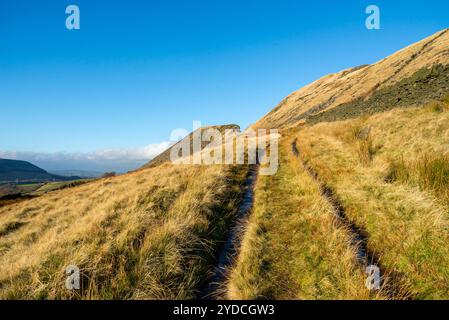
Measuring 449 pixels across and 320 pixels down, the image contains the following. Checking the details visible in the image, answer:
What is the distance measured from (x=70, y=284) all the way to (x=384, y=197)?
8.71 m

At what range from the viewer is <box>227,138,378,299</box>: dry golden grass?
5.07 metres

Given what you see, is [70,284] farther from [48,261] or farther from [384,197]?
[384,197]

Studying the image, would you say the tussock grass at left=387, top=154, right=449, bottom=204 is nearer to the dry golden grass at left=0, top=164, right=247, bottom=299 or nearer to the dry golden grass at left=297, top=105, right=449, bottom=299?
the dry golden grass at left=297, top=105, right=449, bottom=299

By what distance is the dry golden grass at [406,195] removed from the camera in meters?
5.41

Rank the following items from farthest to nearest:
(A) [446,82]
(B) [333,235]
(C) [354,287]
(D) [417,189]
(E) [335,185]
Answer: (A) [446,82] < (E) [335,185] < (D) [417,189] < (B) [333,235] < (C) [354,287]

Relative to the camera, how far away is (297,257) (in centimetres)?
632

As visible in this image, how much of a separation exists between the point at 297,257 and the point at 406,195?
4.10 m

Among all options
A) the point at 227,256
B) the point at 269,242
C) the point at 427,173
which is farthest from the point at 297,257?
the point at 427,173

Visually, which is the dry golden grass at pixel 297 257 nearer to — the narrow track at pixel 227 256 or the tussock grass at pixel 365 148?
the narrow track at pixel 227 256

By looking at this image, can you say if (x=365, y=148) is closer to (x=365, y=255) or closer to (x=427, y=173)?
(x=427, y=173)

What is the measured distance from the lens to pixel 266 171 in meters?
16.4
